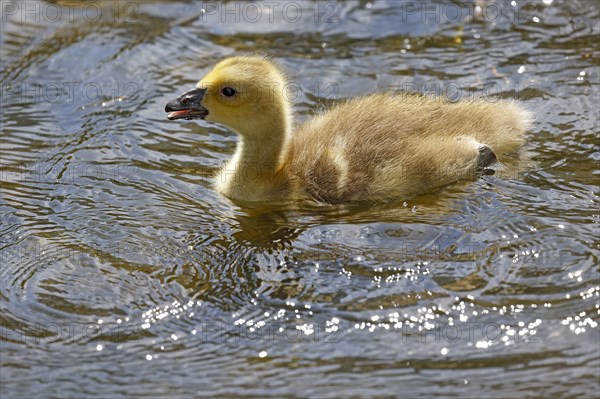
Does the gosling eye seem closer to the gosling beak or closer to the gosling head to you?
the gosling head

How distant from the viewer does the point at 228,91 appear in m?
5.92

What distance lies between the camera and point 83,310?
4738 mm

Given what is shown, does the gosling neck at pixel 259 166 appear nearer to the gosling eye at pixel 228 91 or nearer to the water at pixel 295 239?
the water at pixel 295 239

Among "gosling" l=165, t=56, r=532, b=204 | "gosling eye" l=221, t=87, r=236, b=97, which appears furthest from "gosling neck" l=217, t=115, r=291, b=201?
"gosling eye" l=221, t=87, r=236, b=97

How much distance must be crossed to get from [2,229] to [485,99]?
2917 millimetres

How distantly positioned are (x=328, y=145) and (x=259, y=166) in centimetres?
39

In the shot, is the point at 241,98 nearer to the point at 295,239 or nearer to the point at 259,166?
the point at 259,166

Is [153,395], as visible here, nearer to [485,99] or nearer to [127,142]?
[127,142]

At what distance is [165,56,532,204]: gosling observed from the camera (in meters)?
5.81

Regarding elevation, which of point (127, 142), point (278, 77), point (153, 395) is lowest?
point (153, 395)

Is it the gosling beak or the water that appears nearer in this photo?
the water

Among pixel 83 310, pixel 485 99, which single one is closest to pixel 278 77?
pixel 485 99

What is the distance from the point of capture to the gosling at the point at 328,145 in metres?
5.81

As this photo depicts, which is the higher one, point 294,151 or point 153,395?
point 294,151
